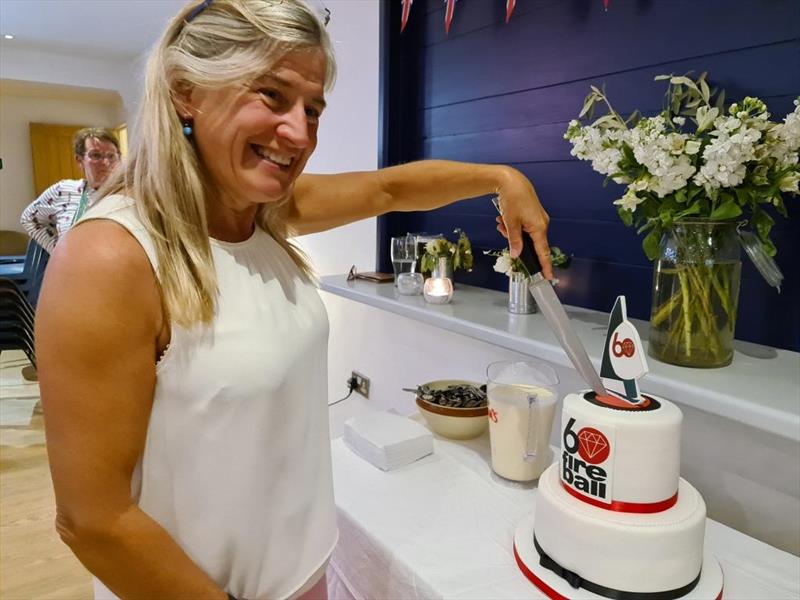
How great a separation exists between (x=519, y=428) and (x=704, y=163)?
23.7 inches

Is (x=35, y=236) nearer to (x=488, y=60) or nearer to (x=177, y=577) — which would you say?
(x=488, y=60)

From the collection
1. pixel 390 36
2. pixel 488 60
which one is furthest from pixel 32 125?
pixel 488 60

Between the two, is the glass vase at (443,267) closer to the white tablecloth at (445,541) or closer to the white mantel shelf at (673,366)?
the white mantel shelf at (673,366)

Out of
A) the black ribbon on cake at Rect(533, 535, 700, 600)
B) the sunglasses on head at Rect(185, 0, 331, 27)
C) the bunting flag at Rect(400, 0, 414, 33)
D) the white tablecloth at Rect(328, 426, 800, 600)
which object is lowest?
the white tablecloth at Rect(328, 426, 800, 600)

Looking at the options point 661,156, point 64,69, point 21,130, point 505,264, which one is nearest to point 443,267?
point 505,264

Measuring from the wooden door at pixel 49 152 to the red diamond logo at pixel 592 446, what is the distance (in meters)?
7.98

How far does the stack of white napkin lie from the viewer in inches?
49.3

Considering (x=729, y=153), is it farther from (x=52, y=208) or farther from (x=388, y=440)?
(x=52, y=208)

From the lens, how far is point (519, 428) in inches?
45.1

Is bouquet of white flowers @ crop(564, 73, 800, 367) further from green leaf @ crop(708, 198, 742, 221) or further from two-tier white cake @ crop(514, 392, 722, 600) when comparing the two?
two-tier white cake @ crop(514, 392, 722, 600)

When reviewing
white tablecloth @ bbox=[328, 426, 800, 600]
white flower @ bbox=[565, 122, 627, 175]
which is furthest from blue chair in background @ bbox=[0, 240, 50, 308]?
white flower @ bbox=[565, 122, 627, 175]

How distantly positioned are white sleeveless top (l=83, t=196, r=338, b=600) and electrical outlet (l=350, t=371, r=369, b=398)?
1.42 m

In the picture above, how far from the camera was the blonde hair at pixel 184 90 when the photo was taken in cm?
68

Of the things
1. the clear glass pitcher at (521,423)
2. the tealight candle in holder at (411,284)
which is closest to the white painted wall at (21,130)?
the tealight candle in holder at (411,284)
